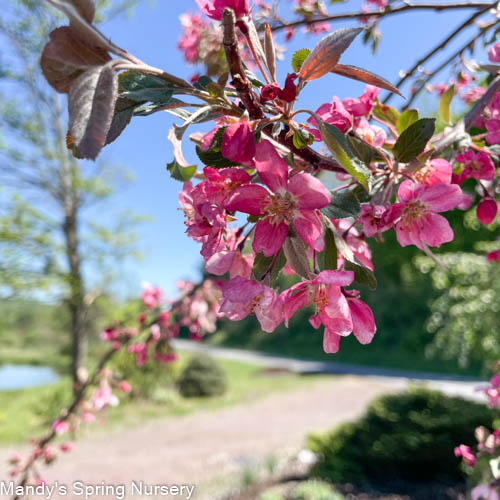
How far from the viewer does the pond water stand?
13340 millimetres

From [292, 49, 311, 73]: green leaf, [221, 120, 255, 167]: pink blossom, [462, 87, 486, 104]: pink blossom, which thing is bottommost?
[221, 120, 255, 167]: pink blossom

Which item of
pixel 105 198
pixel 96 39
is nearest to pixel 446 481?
pixel 96 39

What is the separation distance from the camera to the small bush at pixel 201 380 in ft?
30.4

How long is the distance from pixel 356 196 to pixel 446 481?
163 inches

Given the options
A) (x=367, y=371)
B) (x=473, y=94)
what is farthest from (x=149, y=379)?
(x=473, y=94)

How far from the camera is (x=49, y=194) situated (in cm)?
782

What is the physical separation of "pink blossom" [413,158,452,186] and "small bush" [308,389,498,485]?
3735 mm

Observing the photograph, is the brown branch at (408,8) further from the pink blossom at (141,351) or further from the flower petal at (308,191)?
the pink blossom at (141,351)

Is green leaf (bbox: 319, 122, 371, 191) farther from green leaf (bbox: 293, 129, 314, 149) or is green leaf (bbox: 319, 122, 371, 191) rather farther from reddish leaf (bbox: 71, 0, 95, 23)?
reddish leaf (bbox: 71, 0, 95, 23)

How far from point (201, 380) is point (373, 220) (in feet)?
30.8

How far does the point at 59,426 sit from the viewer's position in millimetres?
1513

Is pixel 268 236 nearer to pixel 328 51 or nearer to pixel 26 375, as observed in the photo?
pixel 328 51

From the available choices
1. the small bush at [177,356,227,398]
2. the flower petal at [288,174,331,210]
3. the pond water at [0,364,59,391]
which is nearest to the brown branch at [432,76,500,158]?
the flower petal at [288,174,331,210]

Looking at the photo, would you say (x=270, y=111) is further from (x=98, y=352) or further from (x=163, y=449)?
(x=98, y=352)
